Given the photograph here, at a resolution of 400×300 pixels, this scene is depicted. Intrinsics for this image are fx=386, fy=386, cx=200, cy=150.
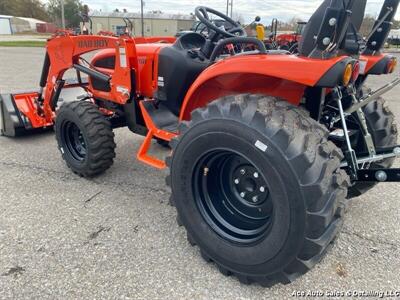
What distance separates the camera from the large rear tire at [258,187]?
196 cm

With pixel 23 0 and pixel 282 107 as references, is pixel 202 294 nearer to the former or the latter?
pixel 282 107

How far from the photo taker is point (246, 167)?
2.42m

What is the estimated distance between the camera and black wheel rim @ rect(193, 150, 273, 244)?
2.40 m

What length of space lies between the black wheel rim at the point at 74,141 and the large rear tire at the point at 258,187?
1753 mm

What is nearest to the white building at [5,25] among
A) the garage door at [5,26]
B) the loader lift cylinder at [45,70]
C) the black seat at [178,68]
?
the garage door at [5,26]

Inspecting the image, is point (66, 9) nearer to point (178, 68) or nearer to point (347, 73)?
point (178, 68)

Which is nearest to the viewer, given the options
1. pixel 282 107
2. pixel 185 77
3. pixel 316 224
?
pixel 316 224

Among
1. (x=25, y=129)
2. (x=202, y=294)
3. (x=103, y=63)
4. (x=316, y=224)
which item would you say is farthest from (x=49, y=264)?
(x=25, y=129)

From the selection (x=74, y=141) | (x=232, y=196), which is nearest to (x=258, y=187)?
(x=232, y=196)

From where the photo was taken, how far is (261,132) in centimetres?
203

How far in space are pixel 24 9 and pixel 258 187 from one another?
8920cm

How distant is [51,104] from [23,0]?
8631cm

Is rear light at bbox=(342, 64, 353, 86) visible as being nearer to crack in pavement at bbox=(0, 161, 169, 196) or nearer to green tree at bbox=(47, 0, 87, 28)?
crack in pavement at bbox=(0, 161, 169, 196)

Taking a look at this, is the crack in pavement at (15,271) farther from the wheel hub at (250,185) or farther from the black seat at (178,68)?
the black seat at (178,68)
